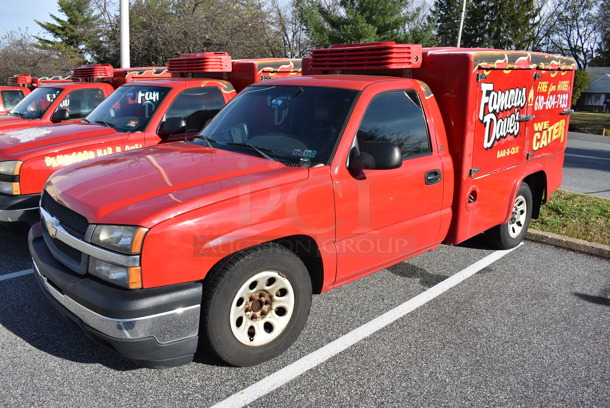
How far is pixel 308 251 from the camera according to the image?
3.43 meters

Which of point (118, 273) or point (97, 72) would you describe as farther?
point (97, 72)

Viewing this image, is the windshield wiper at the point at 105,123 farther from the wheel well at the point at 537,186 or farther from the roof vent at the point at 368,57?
the wheel well at the point at 537,186

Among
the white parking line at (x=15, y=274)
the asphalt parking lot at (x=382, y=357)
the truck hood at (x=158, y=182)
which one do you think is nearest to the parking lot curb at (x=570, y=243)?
the asphalt parking lot at (x=382, y=357)

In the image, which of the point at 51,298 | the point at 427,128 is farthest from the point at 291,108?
the point at 51,298

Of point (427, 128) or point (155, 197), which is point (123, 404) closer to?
point (155, 197)

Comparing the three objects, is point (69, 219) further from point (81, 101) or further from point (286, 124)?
point (81, 101)

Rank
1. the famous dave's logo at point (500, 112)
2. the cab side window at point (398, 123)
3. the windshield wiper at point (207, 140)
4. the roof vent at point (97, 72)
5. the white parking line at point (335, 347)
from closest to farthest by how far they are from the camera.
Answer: the white parking line at point (335, 347), the cab side window at point (398, 123), the windshield wiper at point (207, 140), the famous dave's logo at point (500, 112), the roof vent at point (97, 72)

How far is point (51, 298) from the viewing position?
10.5 feet

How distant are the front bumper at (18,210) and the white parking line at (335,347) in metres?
3.15

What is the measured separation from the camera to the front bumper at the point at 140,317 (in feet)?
8.91

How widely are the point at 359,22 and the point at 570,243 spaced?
25.8 meters

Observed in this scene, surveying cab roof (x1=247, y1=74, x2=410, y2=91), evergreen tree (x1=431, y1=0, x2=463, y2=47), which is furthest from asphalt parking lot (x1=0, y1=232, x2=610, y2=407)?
evergreen tree (x1=431, y1=0, x2=463, y2=47)

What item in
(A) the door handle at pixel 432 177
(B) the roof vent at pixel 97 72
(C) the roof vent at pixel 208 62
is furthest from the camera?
(B) the roof vent at pixel 97 72

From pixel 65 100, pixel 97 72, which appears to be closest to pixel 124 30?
pixel 97 72
